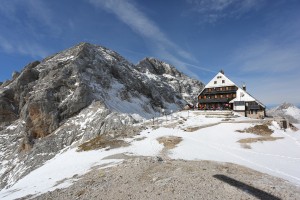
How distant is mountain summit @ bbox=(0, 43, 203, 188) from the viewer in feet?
216

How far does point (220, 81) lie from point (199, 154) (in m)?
48.4

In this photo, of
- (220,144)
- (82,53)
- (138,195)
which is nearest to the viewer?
Result: (138,195)

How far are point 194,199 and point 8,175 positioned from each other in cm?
6170

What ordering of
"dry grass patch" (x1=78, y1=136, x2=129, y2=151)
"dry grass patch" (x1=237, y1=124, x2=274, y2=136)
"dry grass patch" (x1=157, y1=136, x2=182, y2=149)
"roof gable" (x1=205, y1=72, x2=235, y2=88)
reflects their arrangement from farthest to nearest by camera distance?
"roof gable" (x1=205, y1=72, x2=235, y2=88), "dry grass patch" (x1=237, y1=124, x2=274, y2=136), "dry grass patch" (x1=78, y1=136, x2=129, y2=151), "dry grass patch" (x1=157, y1=136, x2=182, y2=149)

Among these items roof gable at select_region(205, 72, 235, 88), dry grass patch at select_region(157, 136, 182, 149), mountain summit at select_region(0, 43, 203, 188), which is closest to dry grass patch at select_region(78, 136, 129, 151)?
mountain summit at select_region(0, 43, 203, 188)

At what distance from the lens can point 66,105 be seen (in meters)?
83.8

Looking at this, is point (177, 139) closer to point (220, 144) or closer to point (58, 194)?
point (220, 144)

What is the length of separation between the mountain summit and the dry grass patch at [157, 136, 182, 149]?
11.3 m

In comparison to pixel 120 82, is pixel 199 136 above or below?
below

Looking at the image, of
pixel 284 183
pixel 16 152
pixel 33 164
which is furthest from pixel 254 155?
pixel 16 152

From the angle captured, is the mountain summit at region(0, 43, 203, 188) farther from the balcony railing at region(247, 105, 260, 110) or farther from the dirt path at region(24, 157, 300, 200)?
the balcony railing at region(247, 105, 260, 110)

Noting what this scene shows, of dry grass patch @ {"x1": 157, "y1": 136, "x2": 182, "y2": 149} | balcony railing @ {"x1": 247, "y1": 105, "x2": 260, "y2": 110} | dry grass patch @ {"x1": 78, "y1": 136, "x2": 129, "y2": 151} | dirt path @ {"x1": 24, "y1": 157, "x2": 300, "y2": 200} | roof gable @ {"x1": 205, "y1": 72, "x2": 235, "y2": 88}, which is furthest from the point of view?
roof gable @ {"x1": 205, "y1": 72, "x2": 235, "y2": 88}

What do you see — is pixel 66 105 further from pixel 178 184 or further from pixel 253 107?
pixel 178 184

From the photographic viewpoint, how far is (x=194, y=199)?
15359 mm
